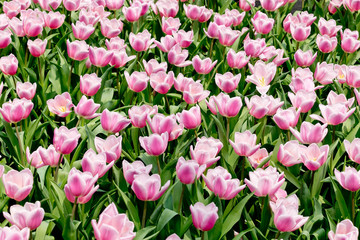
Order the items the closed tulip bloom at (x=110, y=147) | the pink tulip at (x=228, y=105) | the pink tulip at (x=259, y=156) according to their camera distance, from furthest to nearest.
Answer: the pink tulip at (x=228, y=105) < the pink tulip at (x=259, y=156) < the closed tulip bloom at (x=110, y=147)

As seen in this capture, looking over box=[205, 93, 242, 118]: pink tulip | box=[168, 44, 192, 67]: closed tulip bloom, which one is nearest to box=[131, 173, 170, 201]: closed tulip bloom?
box=[205, 93, 242, 118]: pink tulip

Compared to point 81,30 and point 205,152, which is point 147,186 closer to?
point 205,152

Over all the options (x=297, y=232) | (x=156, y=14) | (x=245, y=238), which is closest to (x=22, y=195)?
(x=245, y=238)

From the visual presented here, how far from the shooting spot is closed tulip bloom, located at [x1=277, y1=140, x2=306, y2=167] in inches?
81.9

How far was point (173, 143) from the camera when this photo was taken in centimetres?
246

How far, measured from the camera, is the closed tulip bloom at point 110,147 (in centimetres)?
193

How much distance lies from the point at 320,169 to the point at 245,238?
0.53m

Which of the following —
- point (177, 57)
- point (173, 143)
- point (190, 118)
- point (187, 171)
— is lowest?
point (173, 143)

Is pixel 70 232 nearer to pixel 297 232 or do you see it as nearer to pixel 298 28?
pixel 297 232

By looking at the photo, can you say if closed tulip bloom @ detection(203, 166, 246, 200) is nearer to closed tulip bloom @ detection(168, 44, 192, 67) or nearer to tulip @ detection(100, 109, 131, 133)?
tulip @ detection(100, 109, 131, 133)

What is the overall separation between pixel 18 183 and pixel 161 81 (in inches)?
42.3

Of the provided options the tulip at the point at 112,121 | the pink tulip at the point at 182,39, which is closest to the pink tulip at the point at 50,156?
the tulip at the point at 112,121

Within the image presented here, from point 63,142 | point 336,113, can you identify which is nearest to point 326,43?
point 336,113

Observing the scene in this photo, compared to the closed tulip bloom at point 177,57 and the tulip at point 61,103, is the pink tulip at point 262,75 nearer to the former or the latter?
the closed tulip bloom at point 177,57
